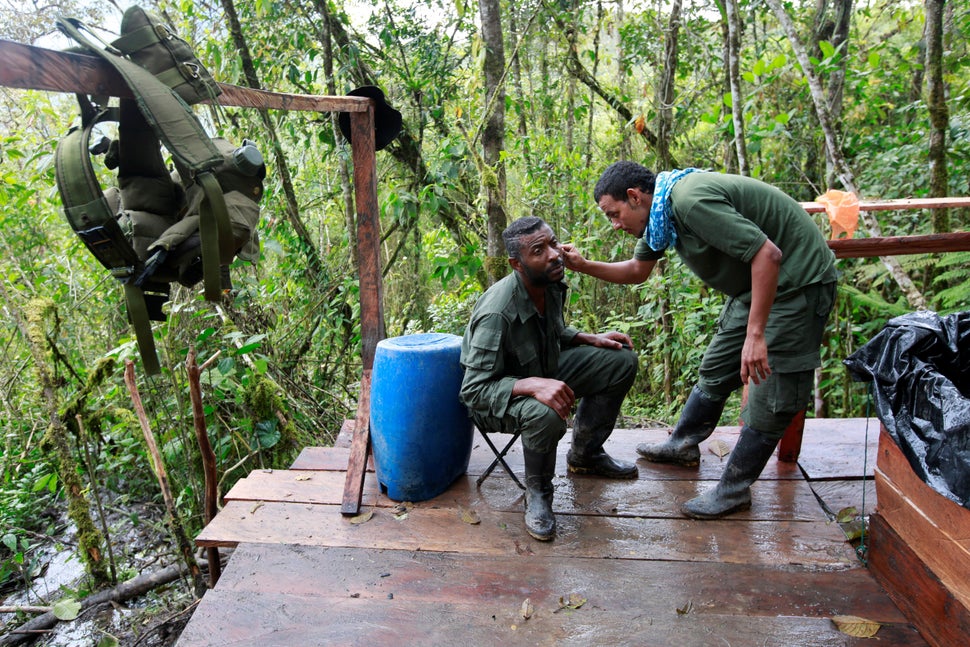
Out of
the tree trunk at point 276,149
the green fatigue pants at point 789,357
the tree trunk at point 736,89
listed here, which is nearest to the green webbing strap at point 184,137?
the green fatigue pants at point 789,357

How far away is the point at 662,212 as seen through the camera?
8.54ft

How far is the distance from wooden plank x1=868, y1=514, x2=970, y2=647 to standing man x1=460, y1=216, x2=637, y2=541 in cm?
112

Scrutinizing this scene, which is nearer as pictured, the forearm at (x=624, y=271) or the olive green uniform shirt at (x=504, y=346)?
the olive green uniform shirt at (x=504, y=346)

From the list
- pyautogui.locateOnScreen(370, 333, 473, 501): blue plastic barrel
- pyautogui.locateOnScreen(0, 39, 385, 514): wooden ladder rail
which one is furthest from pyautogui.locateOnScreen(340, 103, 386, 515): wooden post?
pyautogui.locateOnScreen(370, 333, 473, 501): blue plastic barrel

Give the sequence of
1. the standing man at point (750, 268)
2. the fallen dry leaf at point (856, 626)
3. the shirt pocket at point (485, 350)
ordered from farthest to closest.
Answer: the shirt pocket at point (485, 350)
the standing man at point (750, 268)
the fallen dry leaf at point (856, 626)

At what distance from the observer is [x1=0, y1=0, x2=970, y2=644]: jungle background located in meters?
4.21

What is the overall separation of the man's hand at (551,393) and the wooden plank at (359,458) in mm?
891

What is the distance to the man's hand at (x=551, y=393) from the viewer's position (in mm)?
2561

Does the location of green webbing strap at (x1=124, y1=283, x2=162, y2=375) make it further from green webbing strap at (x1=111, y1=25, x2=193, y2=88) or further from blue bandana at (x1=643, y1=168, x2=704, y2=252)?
blue bandana at (x1=643, y1=168, x2=704, y2=252)

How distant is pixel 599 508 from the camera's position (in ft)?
9.37

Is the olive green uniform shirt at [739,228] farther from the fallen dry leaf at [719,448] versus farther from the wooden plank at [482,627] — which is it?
the wooden plank at [482,627]

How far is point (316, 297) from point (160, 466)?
262 cm

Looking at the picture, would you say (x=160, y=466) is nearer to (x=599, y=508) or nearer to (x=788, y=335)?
(x=599, y=508)

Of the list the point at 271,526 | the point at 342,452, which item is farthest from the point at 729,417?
the point at 271,526
